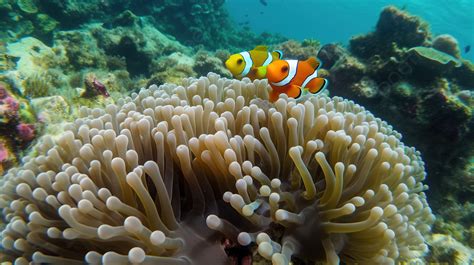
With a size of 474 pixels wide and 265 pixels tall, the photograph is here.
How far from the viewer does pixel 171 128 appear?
2352 mm

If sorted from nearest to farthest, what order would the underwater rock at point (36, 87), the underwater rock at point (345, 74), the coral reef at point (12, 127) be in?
the coral reef at point (12, 127)
the underwater rock at point (36, 87)
the underwater rock at point (345, 74)

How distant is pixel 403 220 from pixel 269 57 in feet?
8.21

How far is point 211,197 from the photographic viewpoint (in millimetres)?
2057

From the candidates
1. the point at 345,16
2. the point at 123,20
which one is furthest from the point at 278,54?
the point at 345,16

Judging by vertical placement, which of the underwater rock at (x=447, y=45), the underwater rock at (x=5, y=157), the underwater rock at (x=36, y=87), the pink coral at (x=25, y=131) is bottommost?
the underwater rock at (x=36, y=87)

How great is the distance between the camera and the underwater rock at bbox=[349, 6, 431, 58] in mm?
8562

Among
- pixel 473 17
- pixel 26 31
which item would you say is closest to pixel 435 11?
pixel 473 17

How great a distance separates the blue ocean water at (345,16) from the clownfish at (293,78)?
24.7 ft

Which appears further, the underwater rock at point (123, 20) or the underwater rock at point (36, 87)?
the underwater rock at point (123, 20)

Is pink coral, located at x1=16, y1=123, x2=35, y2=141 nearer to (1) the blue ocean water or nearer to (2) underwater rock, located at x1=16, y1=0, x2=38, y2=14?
(1) the blue ocean water

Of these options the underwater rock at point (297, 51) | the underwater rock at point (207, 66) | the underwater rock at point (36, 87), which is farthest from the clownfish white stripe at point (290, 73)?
the underwater rock at point (297, 51)

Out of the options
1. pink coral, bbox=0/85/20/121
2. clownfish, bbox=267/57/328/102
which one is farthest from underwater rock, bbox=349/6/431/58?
pink coral, bbox=0/85/20/121

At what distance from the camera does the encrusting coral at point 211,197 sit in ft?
5.85

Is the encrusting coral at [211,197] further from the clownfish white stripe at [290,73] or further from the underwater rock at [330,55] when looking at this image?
the underwater rock at [330,55]
